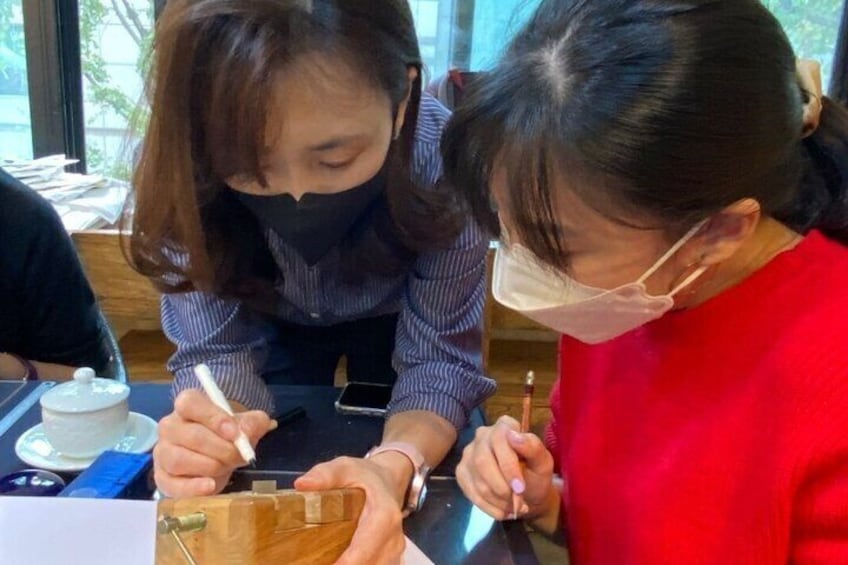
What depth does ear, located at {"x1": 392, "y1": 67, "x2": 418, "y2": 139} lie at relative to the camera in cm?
94

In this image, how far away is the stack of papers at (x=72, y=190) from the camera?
77.0 inches

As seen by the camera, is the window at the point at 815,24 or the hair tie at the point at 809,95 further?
the window at the point at 815,24

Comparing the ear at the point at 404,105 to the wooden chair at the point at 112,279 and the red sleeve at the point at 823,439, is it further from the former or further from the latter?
the wooden chair at the point at 112,279

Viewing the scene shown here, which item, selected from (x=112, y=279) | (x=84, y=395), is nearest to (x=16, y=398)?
(x=84, y=395)

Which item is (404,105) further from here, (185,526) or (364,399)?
(185,526)

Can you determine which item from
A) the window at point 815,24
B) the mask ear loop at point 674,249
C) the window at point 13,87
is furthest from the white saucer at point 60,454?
the window at point 815,24

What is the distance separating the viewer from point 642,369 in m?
0.86

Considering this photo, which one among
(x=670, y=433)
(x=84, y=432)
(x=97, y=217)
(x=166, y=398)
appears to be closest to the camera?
(x=670, y=433)

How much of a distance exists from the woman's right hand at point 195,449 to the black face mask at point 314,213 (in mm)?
229

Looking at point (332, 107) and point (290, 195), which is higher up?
point (332, 107)

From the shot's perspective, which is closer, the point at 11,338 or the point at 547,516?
the point at 547,516

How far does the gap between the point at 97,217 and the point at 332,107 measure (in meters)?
1.26

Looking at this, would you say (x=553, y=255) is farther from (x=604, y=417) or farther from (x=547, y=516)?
(x=547, y=516)

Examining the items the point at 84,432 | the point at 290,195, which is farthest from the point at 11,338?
the point at 290,195
